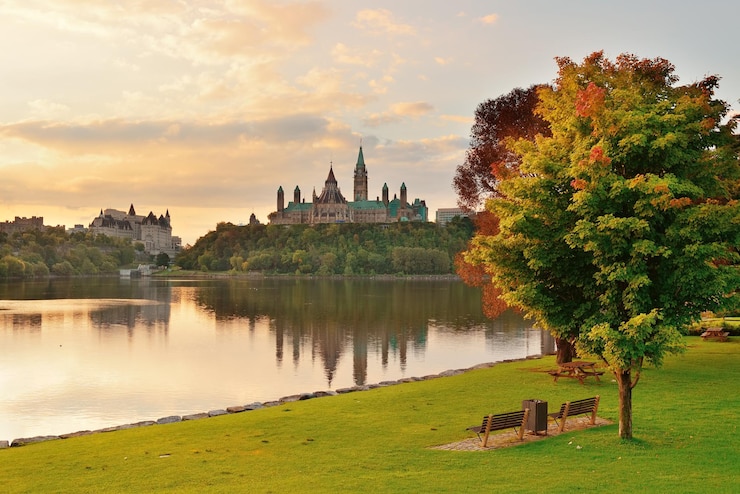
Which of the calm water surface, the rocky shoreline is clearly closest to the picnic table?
the rocky shoreline

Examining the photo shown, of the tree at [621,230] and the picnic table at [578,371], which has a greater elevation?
the tree at [621,230]

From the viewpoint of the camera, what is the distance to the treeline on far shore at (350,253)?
168 meters

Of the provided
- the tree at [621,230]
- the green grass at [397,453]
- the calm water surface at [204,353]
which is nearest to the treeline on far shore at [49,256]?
the calm water surface at [204,353]

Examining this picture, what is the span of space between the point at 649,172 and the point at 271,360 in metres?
23.2

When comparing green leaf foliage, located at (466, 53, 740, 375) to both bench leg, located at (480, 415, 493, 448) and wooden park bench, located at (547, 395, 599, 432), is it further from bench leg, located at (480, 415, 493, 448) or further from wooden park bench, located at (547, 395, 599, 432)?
bench leg, located at (480, 415, 493, 448)

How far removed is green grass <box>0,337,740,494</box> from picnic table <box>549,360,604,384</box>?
46.4 inches

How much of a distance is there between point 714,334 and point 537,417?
22.0 meters

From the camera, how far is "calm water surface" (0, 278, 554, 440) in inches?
961

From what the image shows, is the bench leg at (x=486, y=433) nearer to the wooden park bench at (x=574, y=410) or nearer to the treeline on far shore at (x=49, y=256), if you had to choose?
the wooden park bench at (x=574, y=410)

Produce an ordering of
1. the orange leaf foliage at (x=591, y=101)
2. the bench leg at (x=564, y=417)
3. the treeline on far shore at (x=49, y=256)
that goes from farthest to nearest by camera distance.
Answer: the treeline on far shore at (x=49, y=256) → the bench leg at (x=564, y=417) → the orange leaf foliage at (x=591, y=101)

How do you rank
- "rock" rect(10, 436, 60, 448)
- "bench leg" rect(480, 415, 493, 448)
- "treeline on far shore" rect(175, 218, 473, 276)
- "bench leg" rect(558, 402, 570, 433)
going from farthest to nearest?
"treeline on far shore" rect(175, 218, 473, 276), "rock" rect(10, 436, 60, 448), "bench leg" rect(558, 402, 570, 433), "bench leg" rect(480, 415, 493, 448)

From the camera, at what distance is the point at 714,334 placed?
32.3 meters

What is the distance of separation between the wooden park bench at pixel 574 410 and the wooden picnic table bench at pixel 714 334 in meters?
19.5

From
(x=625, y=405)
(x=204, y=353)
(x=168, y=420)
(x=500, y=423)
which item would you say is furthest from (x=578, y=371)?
(x=204, y=353)
